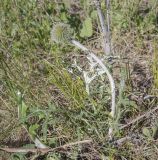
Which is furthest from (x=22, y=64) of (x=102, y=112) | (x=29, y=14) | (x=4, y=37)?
(x=102, y=112)

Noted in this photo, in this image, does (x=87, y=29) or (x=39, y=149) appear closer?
(x=39, y=149)

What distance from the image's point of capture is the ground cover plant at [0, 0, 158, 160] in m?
1.63

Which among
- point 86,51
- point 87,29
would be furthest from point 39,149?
point 87,29

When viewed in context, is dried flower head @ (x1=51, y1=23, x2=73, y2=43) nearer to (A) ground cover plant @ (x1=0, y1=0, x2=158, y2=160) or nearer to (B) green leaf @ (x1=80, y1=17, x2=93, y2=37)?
(A) ground cover plant @ (x1=0, y1=0, x2=158, y2=160)

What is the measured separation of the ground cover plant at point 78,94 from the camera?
1.63m

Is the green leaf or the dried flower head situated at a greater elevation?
the green leaf

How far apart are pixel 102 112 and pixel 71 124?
0.14 metres

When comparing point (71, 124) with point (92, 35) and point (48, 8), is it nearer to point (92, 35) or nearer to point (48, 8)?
point (92, 35)

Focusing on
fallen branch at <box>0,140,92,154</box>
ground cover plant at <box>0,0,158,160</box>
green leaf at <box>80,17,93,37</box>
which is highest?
green leaf at <box>80,17,93,37</box>

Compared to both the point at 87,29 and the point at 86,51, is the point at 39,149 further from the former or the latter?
the point at 87,29

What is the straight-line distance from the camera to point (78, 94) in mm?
1653

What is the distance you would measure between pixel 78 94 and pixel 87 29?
2.28 feet

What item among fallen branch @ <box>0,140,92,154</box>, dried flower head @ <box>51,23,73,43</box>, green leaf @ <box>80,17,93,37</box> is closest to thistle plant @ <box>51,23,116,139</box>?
dried flower head @ <box>51,23,73,43</box>

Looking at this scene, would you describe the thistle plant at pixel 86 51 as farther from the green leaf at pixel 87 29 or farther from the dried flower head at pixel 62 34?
the green leaf at pixel 87 29
